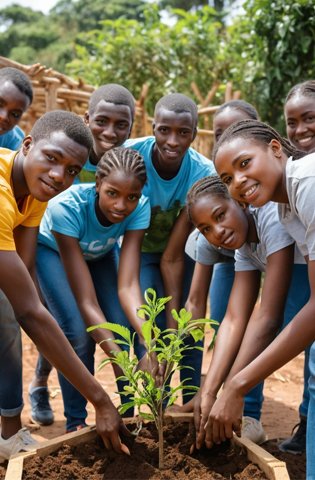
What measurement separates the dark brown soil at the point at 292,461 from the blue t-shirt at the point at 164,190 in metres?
1.21

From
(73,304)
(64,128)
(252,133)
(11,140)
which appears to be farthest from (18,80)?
(252,133)

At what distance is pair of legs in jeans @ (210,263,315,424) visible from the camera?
3.07 meters

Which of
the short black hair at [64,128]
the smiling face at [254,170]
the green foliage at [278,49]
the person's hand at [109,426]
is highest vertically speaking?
the green foliage at [278,49]

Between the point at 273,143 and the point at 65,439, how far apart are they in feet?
4.57

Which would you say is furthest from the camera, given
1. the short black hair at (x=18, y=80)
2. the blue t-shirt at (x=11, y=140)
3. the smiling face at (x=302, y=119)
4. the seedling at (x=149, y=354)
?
the blue t-shirt at (x=11, y=140)

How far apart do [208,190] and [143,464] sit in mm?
1173

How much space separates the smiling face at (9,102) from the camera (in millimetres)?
3661

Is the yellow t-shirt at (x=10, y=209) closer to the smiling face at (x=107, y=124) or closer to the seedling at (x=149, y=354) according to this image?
the seedling at (x=149, y=354)

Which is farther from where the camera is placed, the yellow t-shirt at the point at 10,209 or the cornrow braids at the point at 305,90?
the cornrow braids at the point at 305,90

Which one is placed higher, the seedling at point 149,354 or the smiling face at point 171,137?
the smiling face at point 171,137

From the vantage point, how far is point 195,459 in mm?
2520

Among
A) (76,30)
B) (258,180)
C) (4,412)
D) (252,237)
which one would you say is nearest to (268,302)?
(252,237)

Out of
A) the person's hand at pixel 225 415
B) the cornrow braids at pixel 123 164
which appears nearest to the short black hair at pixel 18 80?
the cornrow braids at pixel 123 164

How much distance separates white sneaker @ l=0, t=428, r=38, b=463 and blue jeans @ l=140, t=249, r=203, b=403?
999 mm
